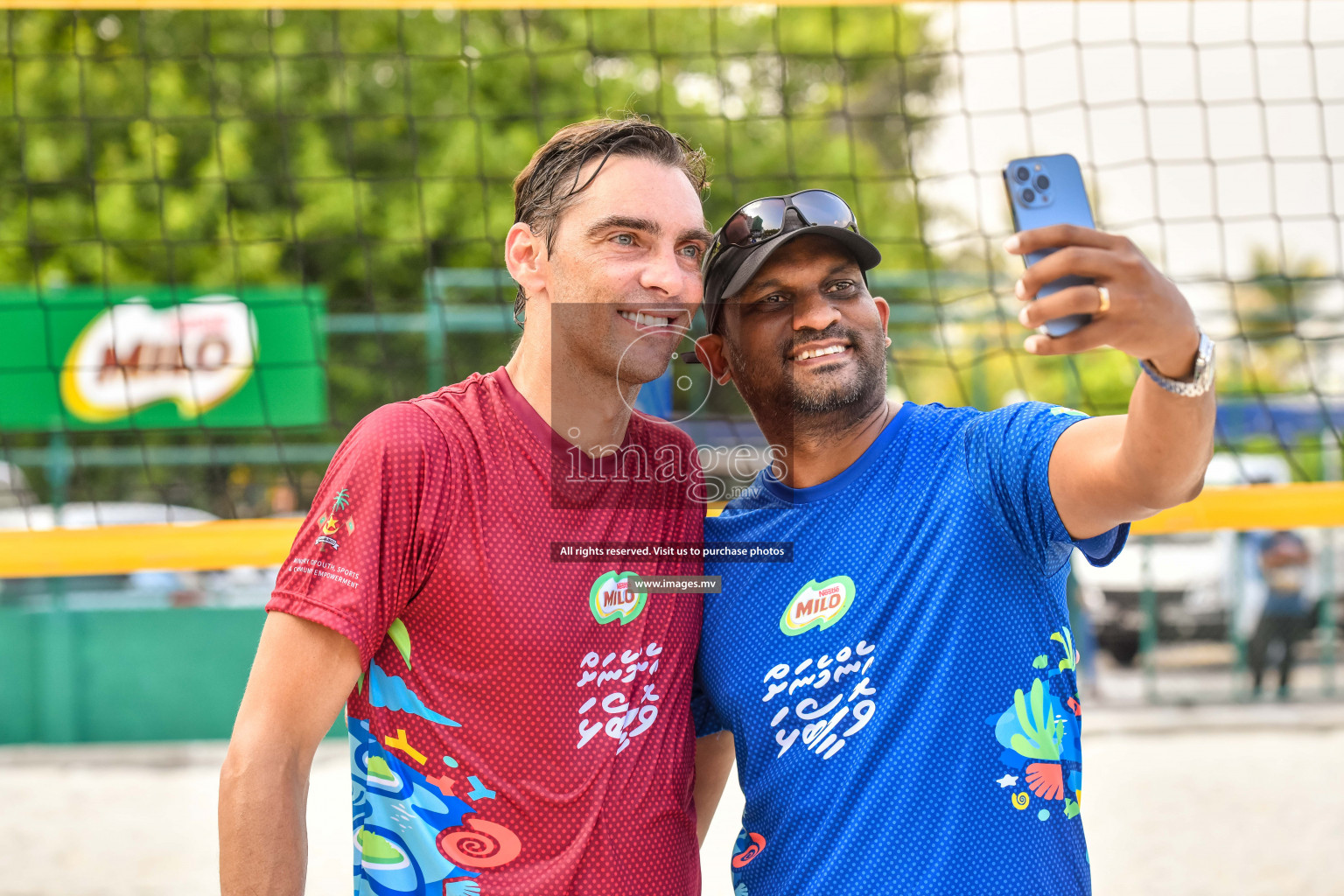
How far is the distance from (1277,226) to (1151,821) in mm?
2931

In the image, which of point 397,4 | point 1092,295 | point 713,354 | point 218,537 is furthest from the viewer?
point 397,4

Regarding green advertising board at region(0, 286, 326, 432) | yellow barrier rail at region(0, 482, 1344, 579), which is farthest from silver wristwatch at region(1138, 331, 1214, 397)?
green advertising board at region(0, 286, 326, 432)

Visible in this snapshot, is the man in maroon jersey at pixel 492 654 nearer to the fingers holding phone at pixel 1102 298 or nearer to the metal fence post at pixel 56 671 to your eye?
the fingers holding phone at pixel 1102 298

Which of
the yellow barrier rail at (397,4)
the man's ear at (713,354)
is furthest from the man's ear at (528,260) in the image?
the yellow barrier rail at (397,4)

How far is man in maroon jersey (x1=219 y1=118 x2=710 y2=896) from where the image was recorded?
165cm

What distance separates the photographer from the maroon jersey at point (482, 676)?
1694 mm

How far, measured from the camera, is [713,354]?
2.10m

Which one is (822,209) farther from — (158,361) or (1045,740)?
(158,361)

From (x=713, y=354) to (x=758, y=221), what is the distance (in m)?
0.27

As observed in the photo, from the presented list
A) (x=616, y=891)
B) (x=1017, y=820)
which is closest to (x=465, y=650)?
(x=616, y=891)

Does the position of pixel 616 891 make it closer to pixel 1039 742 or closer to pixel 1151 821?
pixel 1039 742

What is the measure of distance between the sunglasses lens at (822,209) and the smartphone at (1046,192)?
1.91 ft

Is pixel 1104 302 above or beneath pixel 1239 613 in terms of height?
above

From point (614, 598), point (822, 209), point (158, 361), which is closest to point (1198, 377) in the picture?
point (822, 209)
